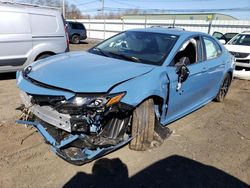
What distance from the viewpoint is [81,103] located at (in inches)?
115

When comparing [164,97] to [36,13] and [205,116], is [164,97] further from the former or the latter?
[36,13]

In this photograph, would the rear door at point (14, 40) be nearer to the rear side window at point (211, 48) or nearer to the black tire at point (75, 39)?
the rear side window at point (211, 48)

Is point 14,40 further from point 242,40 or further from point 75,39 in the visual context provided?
point 75,39

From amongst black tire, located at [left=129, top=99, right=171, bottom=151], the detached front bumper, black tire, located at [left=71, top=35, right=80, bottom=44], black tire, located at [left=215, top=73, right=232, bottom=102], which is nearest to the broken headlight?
the detached front bumper

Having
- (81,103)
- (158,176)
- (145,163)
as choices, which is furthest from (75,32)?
(158,176)

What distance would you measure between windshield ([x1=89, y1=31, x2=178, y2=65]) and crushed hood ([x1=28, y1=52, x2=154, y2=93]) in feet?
0.77

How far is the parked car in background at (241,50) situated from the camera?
921cm

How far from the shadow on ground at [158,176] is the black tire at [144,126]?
1.01 feet

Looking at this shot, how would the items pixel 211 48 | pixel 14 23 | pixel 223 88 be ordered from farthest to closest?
pixel 14 23 < pixel 223 88 < pixel 211 48

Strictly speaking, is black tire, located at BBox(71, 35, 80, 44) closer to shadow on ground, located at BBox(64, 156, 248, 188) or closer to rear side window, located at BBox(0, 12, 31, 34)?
rear side window, located at BBox(0, 12, 31, 34)

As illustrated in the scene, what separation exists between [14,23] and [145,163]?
497cm

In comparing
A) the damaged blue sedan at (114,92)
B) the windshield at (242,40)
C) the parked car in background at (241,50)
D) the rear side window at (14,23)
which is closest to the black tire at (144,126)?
the damaged blue sedan at (114,92)

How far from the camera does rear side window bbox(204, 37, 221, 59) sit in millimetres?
5098

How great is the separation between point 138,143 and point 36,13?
16.0 ft
